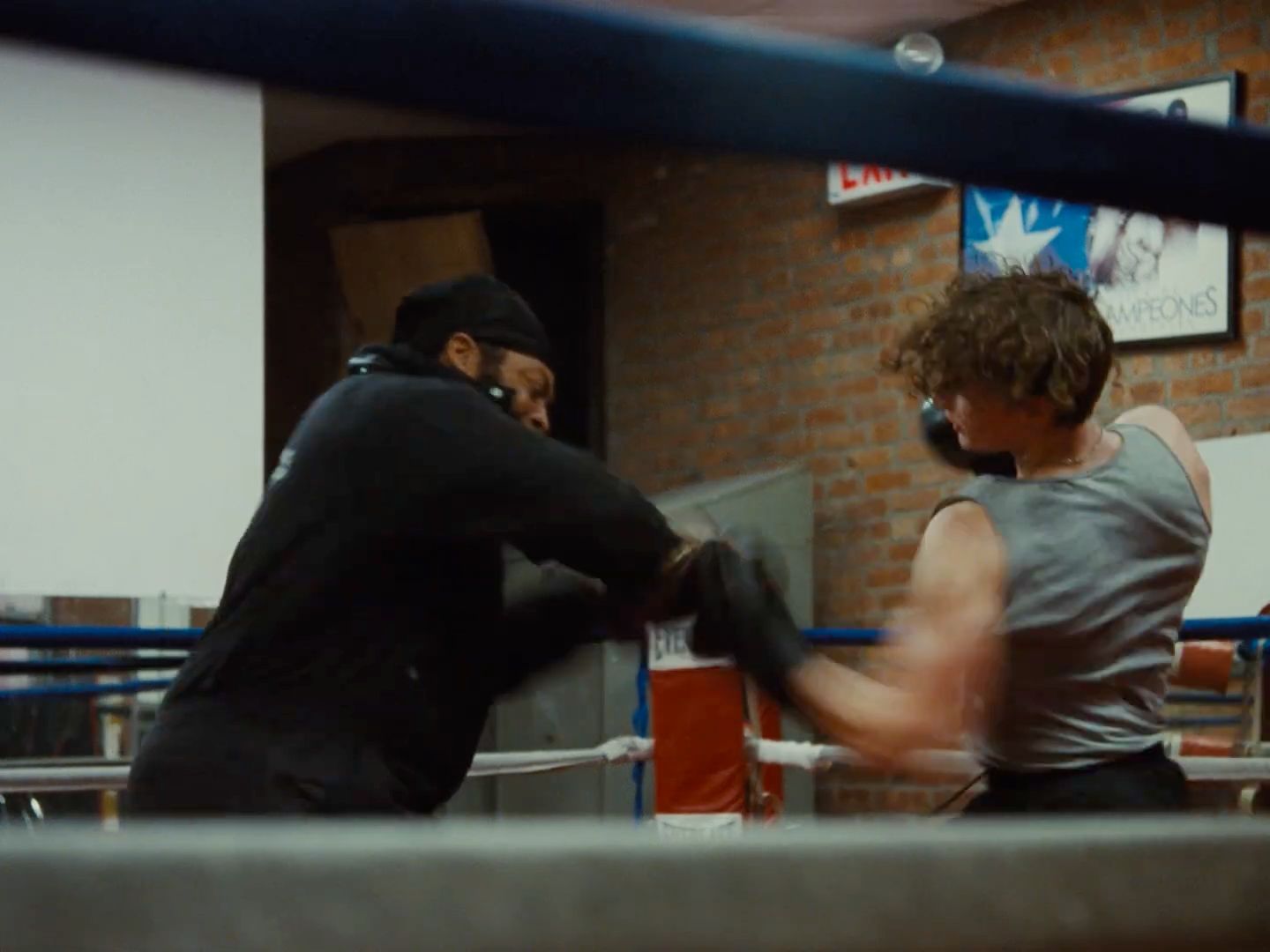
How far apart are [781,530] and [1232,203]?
4.66 metres

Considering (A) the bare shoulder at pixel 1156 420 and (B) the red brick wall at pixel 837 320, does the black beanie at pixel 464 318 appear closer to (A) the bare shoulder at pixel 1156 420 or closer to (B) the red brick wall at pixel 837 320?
(A) the bare shoulder at pixel 1156 420

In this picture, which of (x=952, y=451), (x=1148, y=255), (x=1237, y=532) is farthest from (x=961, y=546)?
(x=1148, y=255)

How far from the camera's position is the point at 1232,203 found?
810mm

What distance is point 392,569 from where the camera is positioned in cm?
164

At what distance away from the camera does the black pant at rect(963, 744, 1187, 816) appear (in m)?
1.54

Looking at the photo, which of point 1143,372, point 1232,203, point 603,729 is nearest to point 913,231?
point 1143,372

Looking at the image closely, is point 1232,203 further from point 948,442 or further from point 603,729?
point 603,729

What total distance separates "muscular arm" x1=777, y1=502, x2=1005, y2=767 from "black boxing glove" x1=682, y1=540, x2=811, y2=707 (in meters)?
0.02

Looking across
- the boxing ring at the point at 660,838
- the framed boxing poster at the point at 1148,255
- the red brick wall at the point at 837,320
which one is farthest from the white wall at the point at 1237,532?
the boxing ring at the point at 660,838

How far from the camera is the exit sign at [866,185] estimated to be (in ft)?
17.5

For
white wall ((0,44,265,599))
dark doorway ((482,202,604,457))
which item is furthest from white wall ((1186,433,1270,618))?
dark doorway ((482,202,604,457))

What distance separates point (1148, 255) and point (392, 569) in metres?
3.53

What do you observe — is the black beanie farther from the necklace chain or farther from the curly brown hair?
the necklace chain

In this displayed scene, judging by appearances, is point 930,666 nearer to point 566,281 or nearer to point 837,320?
point 837,320
